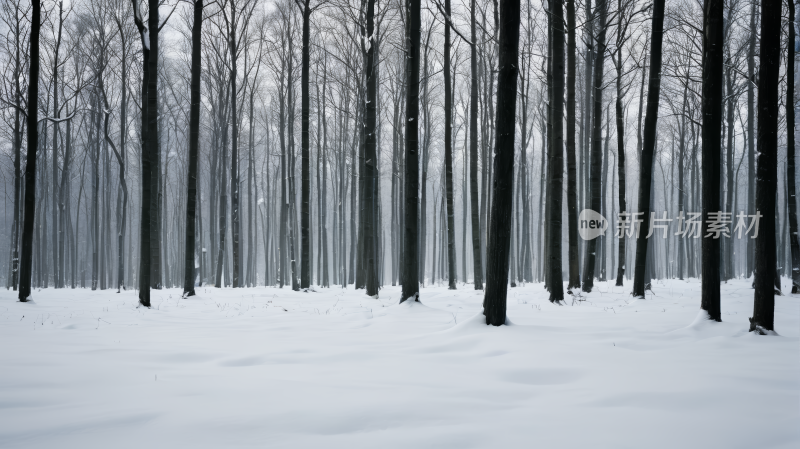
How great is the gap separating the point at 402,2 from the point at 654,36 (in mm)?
5340

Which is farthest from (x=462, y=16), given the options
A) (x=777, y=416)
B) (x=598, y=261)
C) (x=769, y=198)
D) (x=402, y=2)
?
(x=598, y=261)

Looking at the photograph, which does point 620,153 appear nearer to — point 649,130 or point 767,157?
point 649,130

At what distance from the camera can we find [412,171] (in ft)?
23.1

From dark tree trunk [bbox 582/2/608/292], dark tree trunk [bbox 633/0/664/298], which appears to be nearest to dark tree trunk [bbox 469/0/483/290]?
dark tree trunk [bbox 582/2/608/292]

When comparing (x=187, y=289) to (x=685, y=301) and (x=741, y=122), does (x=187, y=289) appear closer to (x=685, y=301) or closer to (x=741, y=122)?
(x=685, y=301)

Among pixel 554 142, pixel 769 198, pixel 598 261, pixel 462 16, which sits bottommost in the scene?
pixel 598 261

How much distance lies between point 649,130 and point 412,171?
15.4 ft

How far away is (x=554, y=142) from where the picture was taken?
311 inches

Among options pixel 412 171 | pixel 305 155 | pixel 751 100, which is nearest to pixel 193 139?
A: pixel 305 155

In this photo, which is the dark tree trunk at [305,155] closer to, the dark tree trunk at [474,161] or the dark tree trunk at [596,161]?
the dark tree trunk at [474,161]

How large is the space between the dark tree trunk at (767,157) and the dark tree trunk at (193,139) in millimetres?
9298

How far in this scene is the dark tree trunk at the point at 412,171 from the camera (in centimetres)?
702

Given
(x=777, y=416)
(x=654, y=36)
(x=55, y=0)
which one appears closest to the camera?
(x=777, y=416)

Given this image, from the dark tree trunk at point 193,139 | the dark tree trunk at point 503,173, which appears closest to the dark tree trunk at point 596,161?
the dark tree trunk at point 503,173
